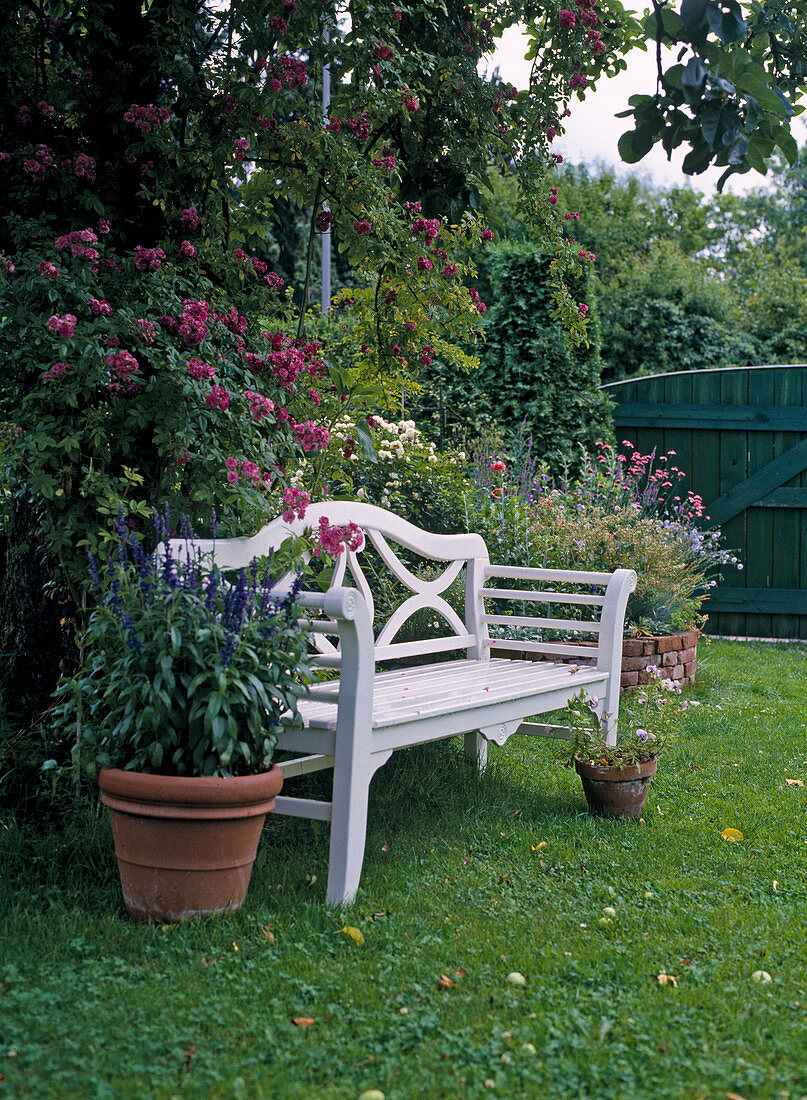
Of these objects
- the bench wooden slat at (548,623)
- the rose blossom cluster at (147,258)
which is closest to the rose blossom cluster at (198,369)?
the rose blossom cluster at (147,258)

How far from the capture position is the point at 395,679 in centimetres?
376

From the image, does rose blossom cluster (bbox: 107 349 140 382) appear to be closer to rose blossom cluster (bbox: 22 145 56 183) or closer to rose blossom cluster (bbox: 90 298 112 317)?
rose blossom cluster (bbox: 90 298 112 317)

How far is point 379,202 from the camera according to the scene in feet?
11.0

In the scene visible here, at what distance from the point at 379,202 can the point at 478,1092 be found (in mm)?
2608

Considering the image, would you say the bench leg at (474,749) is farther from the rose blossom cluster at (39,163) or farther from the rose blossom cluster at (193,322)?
the rose blossom cluster at (39,163)

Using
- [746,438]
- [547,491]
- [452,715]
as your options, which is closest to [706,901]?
[452,715]

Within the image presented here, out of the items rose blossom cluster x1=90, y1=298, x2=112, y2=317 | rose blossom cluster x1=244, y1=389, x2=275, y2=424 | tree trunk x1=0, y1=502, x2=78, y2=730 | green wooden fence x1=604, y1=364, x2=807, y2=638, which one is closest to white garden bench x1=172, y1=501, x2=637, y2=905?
rose blossom cluster x1=244, y1=389, x2=275, y2=424

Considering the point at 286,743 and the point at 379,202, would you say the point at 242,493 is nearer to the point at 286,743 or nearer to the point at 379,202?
the point at 286,743

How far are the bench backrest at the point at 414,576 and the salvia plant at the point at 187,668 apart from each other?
0.70 feet

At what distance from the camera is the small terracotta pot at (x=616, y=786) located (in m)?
3.62

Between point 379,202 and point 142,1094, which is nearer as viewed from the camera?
point 142,1094

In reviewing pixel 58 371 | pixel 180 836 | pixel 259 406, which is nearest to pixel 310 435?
pixel 259 406

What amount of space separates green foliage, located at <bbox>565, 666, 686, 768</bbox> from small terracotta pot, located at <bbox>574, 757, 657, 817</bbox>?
0.03 m

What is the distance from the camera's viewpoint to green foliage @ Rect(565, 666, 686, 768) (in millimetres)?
3686
